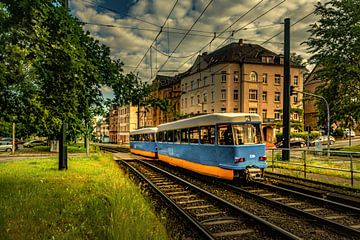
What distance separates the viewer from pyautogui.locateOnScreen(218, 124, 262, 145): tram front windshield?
11875mm

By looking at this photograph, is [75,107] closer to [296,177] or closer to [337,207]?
[337,207]

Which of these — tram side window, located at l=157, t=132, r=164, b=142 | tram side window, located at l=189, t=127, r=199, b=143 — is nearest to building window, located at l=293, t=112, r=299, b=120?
tram side window, located at l=157, t=132, r=164, b=142

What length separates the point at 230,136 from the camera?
1188 cm

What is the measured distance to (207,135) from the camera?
13203 mm

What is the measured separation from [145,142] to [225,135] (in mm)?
15987

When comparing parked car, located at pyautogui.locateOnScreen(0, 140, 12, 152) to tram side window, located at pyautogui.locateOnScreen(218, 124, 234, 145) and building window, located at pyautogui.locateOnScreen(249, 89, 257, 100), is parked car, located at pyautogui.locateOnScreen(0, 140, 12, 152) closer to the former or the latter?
building window, located at pyautogui.locateOnScreen(249, 89, 257, 100)

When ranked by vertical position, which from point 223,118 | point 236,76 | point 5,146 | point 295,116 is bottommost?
point 5,146

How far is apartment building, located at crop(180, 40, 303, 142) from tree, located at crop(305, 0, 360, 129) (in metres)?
19.1

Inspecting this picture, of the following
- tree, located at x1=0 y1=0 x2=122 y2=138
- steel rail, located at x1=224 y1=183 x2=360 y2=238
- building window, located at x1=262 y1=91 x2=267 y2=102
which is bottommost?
steel rail, located at x1=224 y1=183 x2=360 y2=238

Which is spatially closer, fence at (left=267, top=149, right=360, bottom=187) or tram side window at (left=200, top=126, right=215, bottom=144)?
tram side window at (left=200, top=126, right=215, bottom=144)

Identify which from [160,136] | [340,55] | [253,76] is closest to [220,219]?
[160,136]

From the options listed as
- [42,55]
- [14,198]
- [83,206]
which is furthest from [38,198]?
[42,55]

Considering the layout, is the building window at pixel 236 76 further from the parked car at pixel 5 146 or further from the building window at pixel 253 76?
the parked car at pixel 5 146

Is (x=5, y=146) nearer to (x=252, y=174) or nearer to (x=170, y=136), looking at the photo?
(x=170, y=136)
